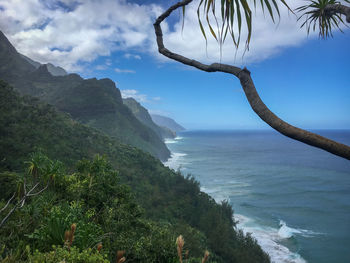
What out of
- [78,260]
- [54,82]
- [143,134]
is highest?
[54,82]

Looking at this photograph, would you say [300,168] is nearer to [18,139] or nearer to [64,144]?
[64,144]

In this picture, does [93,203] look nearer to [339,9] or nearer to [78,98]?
[339,9]

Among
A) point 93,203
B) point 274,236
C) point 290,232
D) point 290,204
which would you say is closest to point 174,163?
point 290,204

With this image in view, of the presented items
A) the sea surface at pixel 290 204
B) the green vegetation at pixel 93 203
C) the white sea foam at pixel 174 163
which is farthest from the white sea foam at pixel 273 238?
the white sea foam at pixel 174 163

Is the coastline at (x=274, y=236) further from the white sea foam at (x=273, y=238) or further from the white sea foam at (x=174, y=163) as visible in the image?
the white sea foam at (x=174, y=163)

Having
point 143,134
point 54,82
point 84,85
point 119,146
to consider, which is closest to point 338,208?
point 119,146

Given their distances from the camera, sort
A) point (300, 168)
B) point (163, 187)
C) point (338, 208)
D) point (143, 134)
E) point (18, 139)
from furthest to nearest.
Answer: point (143, 134) < point (300, 168) < point (338, 208) < point (163, 187) < point (18, 139)
